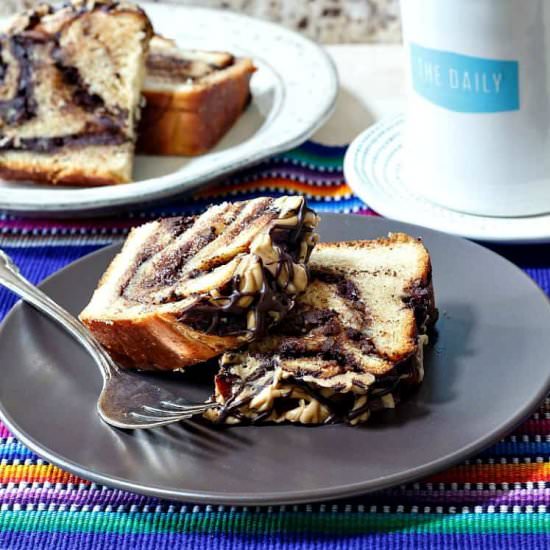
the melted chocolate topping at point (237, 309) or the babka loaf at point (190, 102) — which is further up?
the melted chocolate topping at point (237, 309)

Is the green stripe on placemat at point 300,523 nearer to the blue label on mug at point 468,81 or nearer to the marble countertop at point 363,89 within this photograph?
the blue label on mug at point 468,81

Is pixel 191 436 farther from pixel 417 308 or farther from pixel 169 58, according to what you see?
pixel 169 58

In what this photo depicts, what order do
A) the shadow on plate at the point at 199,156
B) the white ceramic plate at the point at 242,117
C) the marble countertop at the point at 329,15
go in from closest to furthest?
the white ceramic plate at the point at 242,117 < the shadow on plate at the point at 199,156 < the marble countertop at the point at 329,15

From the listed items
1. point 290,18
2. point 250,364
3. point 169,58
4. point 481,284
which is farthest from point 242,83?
point 250,364

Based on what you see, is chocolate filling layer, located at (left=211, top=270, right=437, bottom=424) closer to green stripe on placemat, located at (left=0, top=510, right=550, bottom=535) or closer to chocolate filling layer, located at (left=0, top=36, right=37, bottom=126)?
green stripe on placemat, located at (left=0, top=510, right=550, bottom=535)

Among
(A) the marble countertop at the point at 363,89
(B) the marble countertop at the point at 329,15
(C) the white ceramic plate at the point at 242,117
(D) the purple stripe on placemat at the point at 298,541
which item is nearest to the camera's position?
(D) the purple stripe on placemat at the point at 298,541

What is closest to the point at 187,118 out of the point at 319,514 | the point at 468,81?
the point at 468,81

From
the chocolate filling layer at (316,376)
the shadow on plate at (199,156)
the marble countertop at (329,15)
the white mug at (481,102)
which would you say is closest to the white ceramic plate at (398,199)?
the white mug at (481,102)
